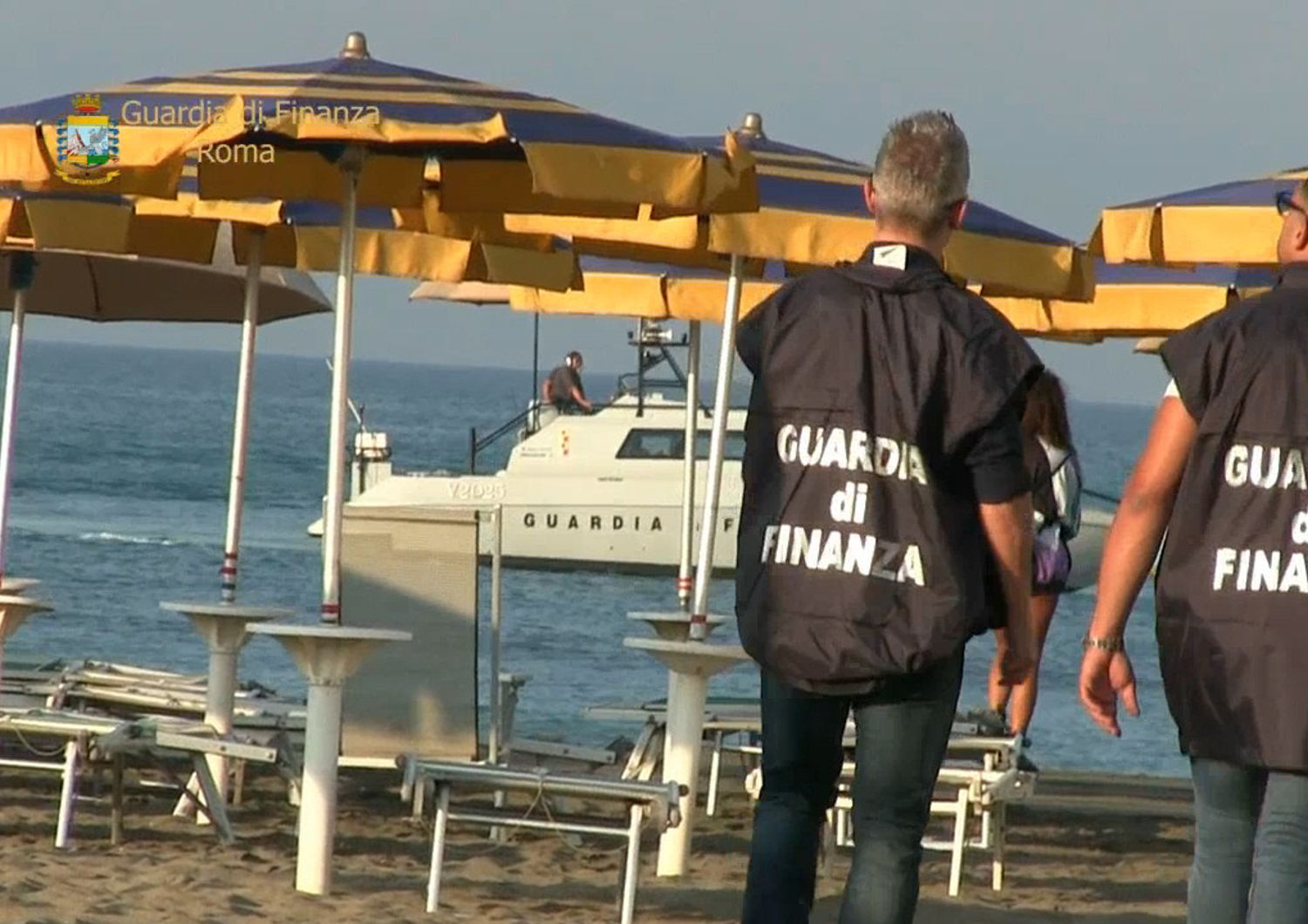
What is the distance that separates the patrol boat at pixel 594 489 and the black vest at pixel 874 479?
31761 millimetres

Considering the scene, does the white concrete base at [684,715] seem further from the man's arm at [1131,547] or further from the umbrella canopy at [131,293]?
the umbrella canopy at [131,293]

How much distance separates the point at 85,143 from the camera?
7.31 metres

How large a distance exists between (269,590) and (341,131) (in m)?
24.9

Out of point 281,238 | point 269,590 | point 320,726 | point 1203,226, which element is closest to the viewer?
point 320,726

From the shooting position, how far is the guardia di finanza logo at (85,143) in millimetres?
7125

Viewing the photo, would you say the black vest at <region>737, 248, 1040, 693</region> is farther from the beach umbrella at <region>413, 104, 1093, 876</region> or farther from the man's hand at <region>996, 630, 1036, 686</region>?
the beach umbrella at <region>413, 104, 1093, 876</region>

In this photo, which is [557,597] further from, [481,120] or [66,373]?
[66,373]

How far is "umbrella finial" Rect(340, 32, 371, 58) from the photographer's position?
7773 millimetres

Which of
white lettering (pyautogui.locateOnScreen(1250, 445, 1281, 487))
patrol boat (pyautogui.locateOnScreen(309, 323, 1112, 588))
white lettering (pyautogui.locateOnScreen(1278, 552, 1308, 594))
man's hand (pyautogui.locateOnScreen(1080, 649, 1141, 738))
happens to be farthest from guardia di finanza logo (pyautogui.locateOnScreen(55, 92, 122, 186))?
patrol boat (pyautogui.locateOnScreen(309, 323, 1112, 588))

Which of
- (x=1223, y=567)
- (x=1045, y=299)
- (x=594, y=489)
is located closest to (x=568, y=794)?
(x=1223, y=567)

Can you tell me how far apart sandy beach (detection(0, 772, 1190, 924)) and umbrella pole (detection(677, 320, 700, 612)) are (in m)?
0.92

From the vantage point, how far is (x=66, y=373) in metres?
162

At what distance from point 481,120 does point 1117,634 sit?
2950 mm

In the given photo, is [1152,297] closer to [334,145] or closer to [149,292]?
[149,292]
